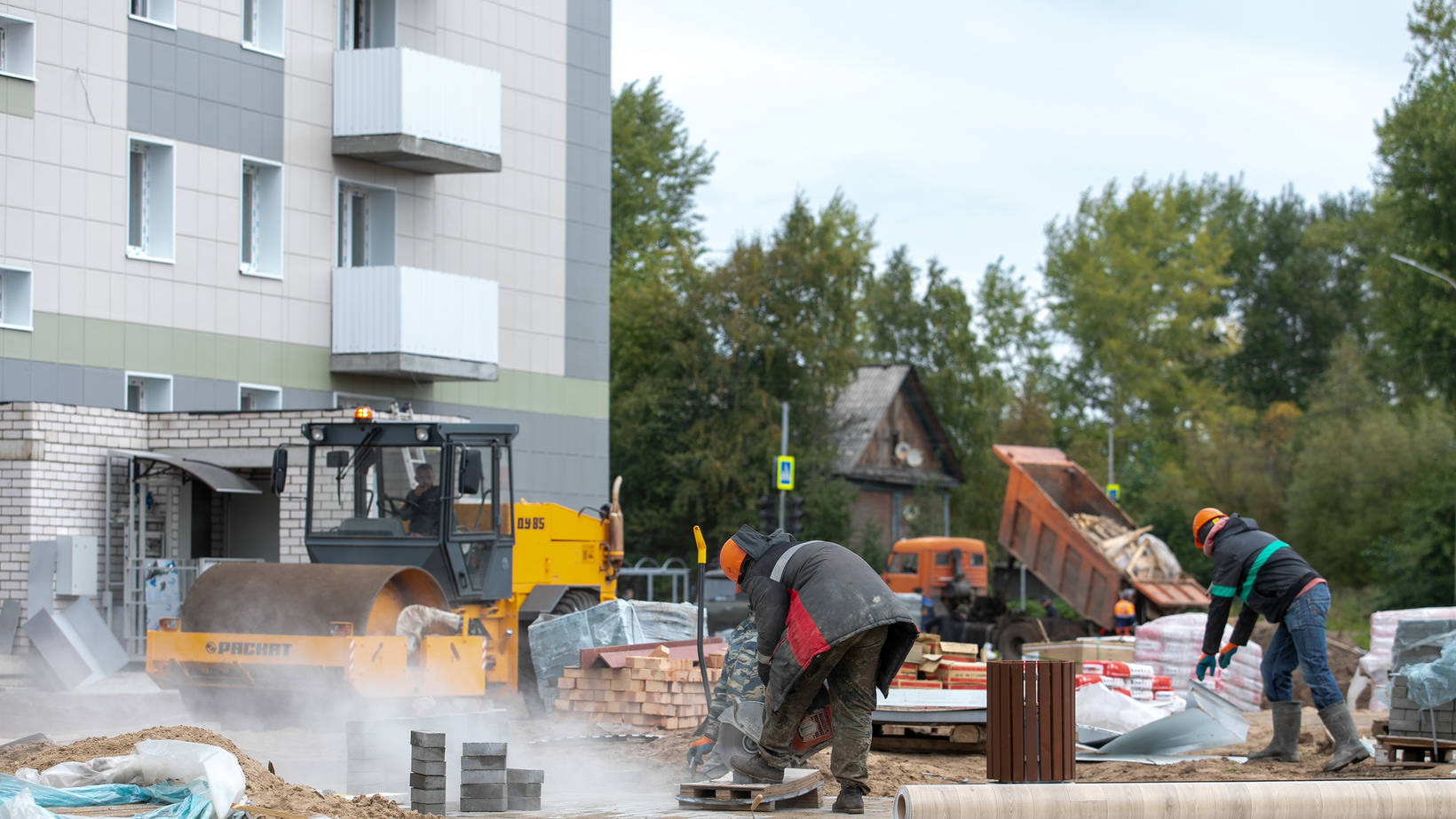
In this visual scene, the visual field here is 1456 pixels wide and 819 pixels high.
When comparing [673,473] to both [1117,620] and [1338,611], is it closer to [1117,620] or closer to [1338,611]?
[1338,611]

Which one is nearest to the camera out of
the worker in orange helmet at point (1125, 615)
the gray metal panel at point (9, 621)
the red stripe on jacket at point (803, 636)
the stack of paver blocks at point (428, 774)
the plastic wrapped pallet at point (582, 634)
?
the red stripe on jacket at point (803, 636)

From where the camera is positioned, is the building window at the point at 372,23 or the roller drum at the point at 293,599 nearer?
the roller drum at the point at 293,599

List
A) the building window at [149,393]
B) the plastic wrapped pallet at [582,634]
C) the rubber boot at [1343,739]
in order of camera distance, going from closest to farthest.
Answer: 1. the rubber boot at [1343,739]
2. the plastic wrapped pallet at [582,634]
3. the building window at [149,393]

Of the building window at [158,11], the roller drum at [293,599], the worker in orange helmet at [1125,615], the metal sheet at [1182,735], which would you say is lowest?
the worker in orange helmet at [1125,615]

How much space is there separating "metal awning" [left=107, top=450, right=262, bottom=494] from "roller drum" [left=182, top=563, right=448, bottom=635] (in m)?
6.52

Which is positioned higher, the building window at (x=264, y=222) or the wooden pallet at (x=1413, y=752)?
the building window at (x=264, y=222)

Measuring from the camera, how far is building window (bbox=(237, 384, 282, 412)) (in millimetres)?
23031

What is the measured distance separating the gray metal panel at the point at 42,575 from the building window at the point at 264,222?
5.15m

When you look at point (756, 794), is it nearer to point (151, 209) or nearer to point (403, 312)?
point (403, 312)

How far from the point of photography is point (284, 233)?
2302cm

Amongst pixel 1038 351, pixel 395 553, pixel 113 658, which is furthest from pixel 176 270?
pixel 1038 351

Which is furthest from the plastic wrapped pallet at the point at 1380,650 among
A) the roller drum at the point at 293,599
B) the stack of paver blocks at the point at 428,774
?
the stack of paver blocks at the point at 428,774

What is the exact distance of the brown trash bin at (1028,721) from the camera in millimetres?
10039

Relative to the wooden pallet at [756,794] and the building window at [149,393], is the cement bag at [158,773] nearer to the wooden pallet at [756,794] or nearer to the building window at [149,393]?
Answer: the wooden pallet at [756,794]
